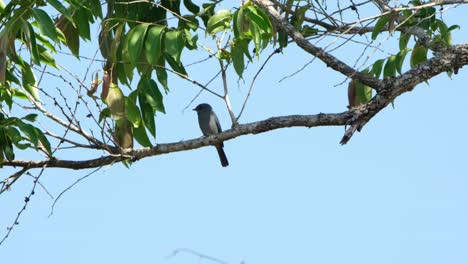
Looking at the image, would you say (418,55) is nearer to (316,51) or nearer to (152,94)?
(316,51)

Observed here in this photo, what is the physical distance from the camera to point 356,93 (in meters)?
5.14

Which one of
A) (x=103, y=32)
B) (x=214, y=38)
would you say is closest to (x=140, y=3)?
(x=103, y=32)

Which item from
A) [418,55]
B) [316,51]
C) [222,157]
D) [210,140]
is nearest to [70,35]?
[210,140]

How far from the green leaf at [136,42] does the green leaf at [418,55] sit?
1628mm

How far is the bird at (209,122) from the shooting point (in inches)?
415

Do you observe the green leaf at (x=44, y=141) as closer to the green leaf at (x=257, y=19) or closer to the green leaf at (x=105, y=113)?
the green leaf at (x=105, y=113)

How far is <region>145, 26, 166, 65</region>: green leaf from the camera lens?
4.86 metres

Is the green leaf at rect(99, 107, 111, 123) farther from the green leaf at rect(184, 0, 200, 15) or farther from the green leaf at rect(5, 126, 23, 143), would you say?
the green leaf at rect(184, 0, 200, 15)

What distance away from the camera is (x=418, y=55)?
540 centimetres

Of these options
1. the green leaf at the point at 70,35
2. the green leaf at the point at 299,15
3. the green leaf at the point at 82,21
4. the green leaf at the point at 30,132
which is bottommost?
the green leaf at the point at 30,132

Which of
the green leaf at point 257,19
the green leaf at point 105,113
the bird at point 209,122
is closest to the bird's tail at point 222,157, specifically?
the bird at point 209,122

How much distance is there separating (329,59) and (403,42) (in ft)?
2.80

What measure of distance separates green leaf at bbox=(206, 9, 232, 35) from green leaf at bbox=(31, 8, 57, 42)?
2.69 feet

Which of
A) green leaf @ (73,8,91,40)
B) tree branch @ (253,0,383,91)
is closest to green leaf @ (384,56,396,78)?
tree branch @ (253,0,383,91)
